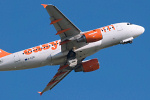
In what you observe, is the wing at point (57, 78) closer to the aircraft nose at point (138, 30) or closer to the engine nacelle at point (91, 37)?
the engine nacelle at point (91, 37)

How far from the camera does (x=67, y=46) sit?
176 feet

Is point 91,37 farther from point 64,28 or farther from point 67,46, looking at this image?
point 64,28

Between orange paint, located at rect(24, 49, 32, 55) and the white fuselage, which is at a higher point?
orange paint, located at rect(24, 49, 32, 55)

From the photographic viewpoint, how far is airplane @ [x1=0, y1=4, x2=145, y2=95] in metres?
51.7

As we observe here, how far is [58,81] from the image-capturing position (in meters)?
63.4

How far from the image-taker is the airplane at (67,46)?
169 ft

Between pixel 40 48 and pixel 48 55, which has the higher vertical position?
pixel 40 48

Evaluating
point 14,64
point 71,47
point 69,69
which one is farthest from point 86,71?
point 14,64

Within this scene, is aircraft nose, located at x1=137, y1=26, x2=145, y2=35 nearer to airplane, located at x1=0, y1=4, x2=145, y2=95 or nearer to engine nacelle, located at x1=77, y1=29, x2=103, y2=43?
airplane, located at x1=0, y1=4, x2=145, y2=95

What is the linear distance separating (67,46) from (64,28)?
4.18 metres

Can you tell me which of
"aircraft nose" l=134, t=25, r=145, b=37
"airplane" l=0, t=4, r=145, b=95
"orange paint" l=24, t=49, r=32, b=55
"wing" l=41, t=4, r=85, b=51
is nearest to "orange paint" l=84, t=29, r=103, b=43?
"airplane" l=0, t=4, r=145, b=95

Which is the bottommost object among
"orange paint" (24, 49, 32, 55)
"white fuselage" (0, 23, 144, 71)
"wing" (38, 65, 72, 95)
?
"wing" (38, 65, 72, 95)

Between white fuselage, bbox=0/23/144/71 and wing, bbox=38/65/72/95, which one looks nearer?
white fuselage, bbox=0/23/144/71

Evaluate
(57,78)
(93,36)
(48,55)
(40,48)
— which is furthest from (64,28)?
(57,78)
